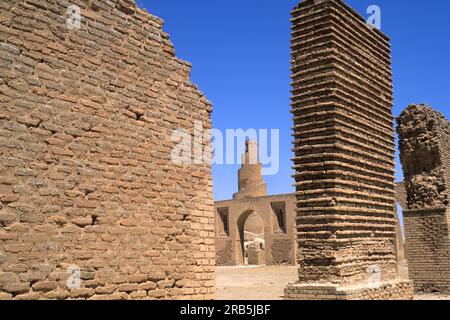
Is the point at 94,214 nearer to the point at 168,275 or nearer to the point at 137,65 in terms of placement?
the point at 168,275

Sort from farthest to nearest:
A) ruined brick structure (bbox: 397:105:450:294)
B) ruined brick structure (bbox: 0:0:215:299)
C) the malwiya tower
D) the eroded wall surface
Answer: the eroded wall surface
ruined brick structure (bbox: 397:105:450:294)
the malwiya tower
ruined brick structure (bbox: 0:0:215:299)

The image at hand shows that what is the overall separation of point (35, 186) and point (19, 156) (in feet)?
1.09

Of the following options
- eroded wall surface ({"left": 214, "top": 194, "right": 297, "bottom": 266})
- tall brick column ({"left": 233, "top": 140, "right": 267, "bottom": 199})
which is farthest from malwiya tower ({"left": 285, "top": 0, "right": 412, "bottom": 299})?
tall brick column ({"left": 233, "top": 140, "right": 267, "bottom": 199})

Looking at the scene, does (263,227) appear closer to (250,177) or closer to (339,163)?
(250,177)

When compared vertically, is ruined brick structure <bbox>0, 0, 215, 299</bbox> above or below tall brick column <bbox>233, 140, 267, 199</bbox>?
below

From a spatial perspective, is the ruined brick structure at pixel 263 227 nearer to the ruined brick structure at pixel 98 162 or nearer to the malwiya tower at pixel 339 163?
the malwiya tower at pixel 339 163

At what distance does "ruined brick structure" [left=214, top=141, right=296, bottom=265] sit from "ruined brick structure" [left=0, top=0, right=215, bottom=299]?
93.5ft

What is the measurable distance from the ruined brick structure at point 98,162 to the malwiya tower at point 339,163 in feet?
10.7

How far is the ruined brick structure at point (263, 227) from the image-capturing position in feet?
114

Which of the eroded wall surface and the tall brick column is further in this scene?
the tall brick column

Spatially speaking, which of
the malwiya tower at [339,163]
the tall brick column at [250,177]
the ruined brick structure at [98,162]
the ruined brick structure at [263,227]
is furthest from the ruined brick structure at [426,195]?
the tall brick column at [250,177]

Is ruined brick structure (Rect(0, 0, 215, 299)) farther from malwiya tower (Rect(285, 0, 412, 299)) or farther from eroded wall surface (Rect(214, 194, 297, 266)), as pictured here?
eroded wall surface (Rect(214, 194, 297, 266))

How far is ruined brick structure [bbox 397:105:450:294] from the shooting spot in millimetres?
16250
